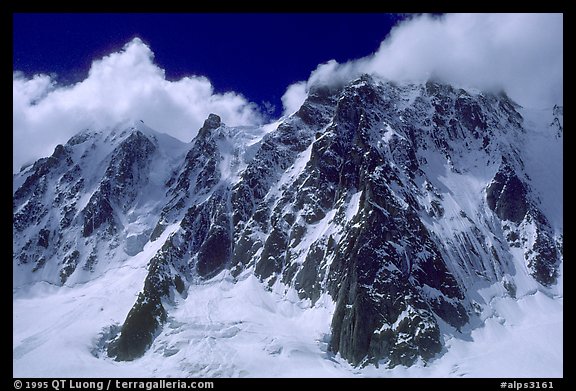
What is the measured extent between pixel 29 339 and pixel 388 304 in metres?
115

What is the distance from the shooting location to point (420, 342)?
155125 mm

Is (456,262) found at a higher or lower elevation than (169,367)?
higher

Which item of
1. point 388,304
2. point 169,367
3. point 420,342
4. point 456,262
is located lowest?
point 169,367

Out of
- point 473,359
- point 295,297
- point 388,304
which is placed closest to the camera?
point 473,359

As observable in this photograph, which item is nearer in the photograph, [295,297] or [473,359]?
[473,359]

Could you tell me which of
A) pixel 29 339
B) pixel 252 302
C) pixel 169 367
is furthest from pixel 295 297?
pixel 29 339

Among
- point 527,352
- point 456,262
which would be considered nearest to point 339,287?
point 456,262

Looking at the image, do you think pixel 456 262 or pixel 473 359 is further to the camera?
pixel 456 262

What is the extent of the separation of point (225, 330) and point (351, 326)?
40.9 m

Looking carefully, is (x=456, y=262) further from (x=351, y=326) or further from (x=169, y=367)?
(x=169, y=367)

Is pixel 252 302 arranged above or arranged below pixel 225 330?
above

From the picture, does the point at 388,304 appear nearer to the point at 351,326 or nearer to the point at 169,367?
the point at 351,326

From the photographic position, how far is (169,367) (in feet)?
527
